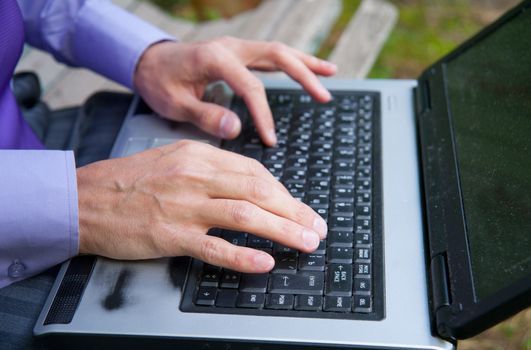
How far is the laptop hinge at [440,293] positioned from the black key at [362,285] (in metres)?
0.08

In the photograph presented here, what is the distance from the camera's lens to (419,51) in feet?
8.54

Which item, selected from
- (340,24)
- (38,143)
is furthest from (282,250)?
(340,24)

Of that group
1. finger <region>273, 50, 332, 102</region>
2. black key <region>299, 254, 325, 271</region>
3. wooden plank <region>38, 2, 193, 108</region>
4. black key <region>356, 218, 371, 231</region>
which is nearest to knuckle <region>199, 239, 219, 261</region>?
black key <region>299, 254, 325, 271</region>

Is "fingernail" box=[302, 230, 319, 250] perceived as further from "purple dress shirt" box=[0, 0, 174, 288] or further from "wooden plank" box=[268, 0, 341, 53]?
"wooden plank" box=[268, 0, 341, 53]

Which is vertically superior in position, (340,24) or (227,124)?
(227,124)

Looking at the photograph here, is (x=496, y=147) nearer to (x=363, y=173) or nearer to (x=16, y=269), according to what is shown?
(x=363, y=173)

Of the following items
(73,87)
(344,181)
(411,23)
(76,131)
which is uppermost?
(344,181)

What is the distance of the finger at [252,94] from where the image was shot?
1.18m

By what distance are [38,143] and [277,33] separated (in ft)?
2.67

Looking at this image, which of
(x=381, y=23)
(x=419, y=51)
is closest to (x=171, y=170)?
(x=381, y=23)

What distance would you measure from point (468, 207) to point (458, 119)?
244 millimetres

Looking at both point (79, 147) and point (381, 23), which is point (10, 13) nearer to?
point (79, 147)

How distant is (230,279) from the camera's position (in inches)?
36.0

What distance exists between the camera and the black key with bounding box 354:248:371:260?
37.3 inches
